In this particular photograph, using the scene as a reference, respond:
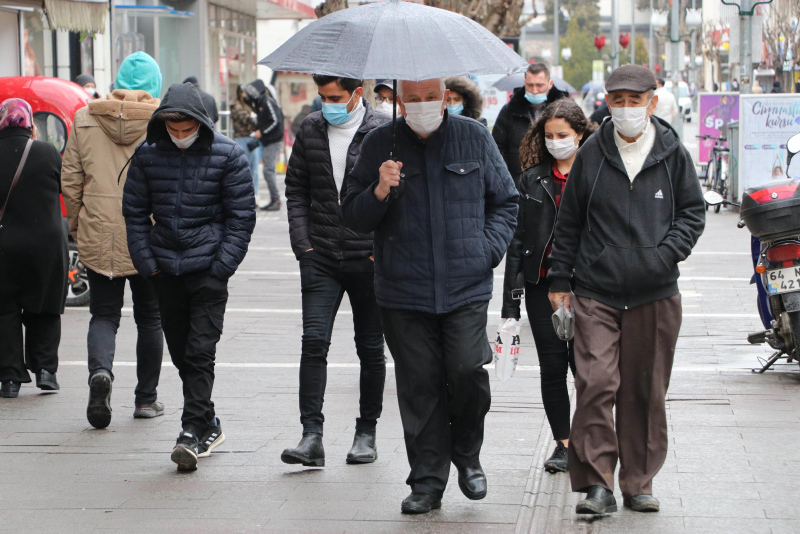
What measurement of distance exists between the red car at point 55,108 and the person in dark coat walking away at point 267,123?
862cm

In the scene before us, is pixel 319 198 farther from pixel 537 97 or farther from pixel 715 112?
pixel 715 112

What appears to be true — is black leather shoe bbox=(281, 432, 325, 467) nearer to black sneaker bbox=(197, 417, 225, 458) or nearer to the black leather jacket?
black sneaker bbox=(197, 417, 225, 458)

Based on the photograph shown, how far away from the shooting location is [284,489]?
221 inches

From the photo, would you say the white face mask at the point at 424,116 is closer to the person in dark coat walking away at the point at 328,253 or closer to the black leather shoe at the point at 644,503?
the person in dark coat walking away at the point at 328,253

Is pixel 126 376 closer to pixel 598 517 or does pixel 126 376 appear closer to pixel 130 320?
pixel 130 320

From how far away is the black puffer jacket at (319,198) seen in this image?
5.95 meters

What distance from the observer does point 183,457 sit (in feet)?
19.1

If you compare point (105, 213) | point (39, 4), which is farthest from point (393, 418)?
point (39, 4)

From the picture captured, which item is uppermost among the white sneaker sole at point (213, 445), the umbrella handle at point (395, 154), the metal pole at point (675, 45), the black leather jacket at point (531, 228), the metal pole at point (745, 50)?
the metal pole at point (675, 45)

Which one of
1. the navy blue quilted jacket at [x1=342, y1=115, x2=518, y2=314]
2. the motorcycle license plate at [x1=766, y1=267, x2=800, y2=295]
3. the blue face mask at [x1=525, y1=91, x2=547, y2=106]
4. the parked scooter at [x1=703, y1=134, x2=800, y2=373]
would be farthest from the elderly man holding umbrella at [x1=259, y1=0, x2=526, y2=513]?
the blue face mask at [x1=525, y1=91, x2=547, y2=106]

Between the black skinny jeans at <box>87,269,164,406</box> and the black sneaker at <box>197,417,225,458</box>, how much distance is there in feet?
2.60

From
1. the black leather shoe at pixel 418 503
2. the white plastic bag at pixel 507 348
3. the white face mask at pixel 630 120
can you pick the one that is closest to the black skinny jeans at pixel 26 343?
the white plastic bag at pixel 507 348

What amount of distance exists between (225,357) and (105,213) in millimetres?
2347

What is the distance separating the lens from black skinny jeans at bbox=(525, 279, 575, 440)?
234 inches
